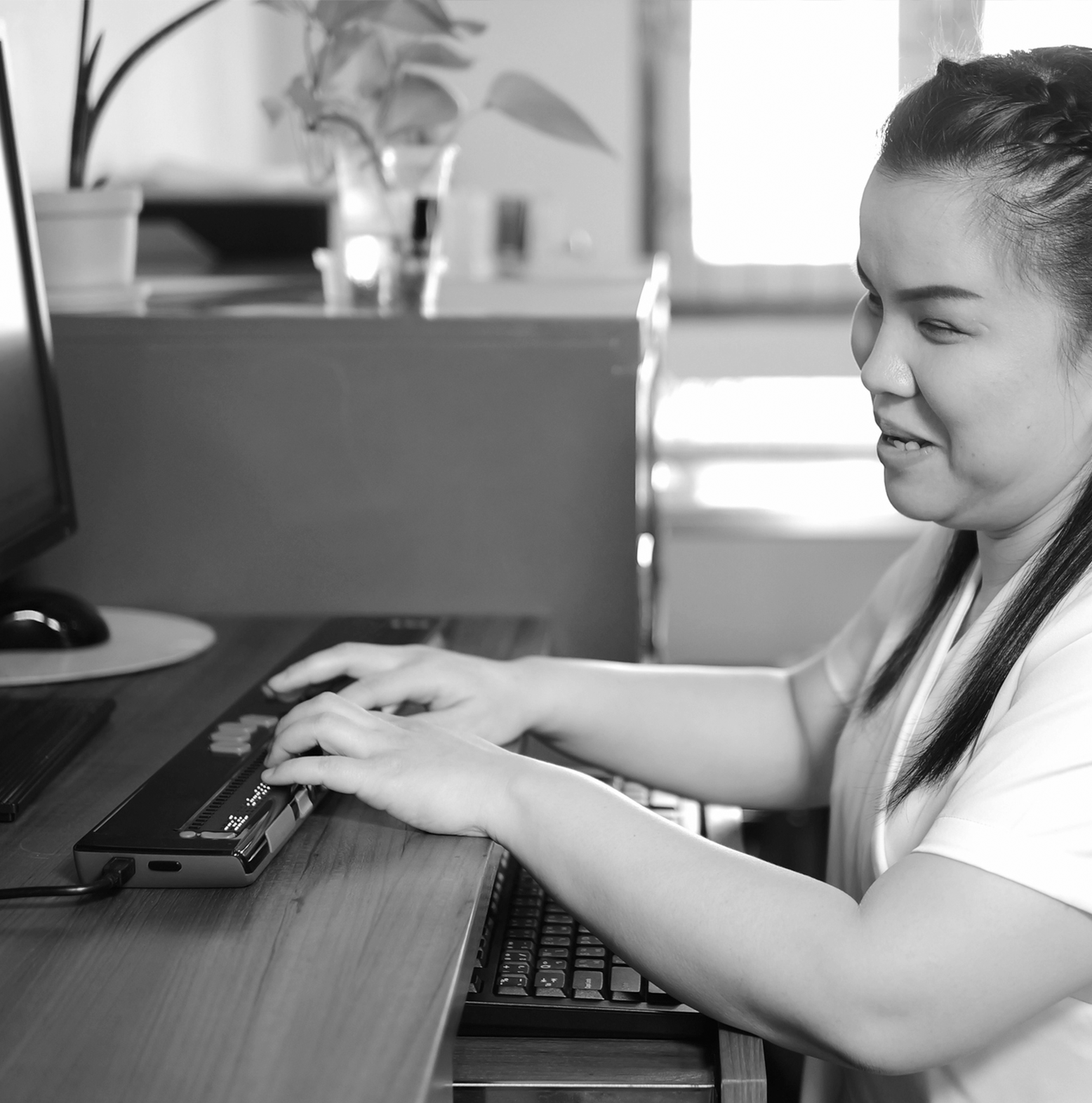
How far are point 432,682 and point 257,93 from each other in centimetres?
261

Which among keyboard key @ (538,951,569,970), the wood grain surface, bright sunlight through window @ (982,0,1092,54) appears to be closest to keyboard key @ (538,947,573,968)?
keyboard key @ (538,951,569,970)

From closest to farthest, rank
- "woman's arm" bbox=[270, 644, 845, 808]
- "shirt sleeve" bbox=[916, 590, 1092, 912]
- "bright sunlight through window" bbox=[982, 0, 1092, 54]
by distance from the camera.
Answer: "shirt sleeve" bbox=[916, 590, 1092, 912] < "woman's arm" bbox=[270, 644, 845, 808] < "bright sunlight through window" bbox=[982, 0, 1092, 54]

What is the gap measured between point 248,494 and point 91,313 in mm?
211

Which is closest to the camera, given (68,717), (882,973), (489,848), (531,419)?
(882,973)

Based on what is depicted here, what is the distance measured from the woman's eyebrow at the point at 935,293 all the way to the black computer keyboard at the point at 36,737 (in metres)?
0.57

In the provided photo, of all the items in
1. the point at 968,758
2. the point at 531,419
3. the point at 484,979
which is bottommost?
the point at 484,979

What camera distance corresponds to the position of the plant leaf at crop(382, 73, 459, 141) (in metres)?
1.37

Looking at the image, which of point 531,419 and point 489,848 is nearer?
point 489,848

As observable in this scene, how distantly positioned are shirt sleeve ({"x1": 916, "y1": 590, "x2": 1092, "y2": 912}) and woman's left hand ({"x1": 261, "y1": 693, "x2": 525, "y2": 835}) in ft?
0.76

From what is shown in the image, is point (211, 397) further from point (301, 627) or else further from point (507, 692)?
point (507, 692)

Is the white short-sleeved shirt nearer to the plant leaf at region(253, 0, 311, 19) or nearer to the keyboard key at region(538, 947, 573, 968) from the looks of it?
the keyboard key at region(538, 947, 573, 968)

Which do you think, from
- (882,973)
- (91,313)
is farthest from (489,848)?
(91,313)

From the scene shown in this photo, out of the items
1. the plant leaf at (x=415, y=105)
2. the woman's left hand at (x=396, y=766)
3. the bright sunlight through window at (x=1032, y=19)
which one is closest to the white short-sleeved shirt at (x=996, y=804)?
the woman's left hand at (x=396, y=766)

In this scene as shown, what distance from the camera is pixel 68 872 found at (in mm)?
686
